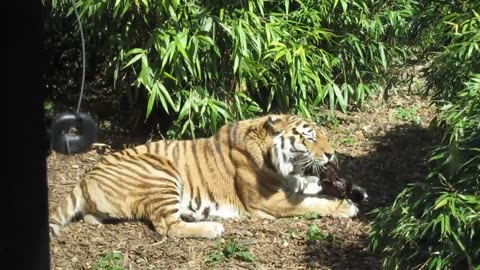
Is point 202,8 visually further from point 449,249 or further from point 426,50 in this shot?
point 449,249

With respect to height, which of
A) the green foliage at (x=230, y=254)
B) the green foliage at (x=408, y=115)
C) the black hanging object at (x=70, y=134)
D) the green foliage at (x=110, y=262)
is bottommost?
the green foliage at (x=110, y=262)

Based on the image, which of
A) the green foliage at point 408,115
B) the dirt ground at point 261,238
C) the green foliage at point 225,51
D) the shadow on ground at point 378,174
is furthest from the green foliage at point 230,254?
the green foliage at point 408,115

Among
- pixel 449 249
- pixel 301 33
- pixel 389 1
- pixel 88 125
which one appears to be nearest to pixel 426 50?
pixel 301 33

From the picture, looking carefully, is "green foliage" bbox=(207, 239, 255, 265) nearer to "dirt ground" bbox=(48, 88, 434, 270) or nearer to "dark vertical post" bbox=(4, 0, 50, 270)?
"dirt ground" bbox=(48, 88, 434, 270)

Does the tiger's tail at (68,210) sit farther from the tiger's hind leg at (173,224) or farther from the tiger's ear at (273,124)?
the tiger's ear at (273,124)

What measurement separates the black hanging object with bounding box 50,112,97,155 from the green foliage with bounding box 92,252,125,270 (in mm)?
2578

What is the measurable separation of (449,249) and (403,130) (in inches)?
157

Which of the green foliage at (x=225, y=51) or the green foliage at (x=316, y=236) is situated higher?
the green foliage at (x=225, y=51)

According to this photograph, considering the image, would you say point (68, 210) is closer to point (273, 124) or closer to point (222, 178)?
point (222, 178)

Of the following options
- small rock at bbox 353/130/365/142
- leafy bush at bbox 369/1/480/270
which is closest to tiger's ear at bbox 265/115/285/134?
small rock at bbox 353/130/365/142

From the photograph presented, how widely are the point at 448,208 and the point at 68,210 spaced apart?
9.28 feet

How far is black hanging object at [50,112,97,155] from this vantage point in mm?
2779

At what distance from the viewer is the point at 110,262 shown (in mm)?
5430

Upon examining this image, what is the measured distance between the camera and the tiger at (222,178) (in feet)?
19.8
